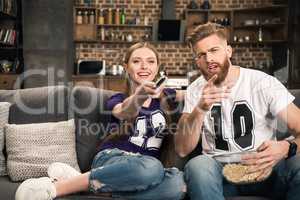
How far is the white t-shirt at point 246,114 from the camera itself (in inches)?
70.8

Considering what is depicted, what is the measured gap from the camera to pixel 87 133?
2250 millimetres

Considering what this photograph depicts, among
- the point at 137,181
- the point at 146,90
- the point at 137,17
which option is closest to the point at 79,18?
the point at 137,17

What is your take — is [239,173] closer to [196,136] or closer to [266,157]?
[266,157]

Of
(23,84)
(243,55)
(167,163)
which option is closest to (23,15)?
(23,84)

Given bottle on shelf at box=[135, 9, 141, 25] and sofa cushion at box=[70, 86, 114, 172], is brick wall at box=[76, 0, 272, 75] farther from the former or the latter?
sofa cushion at box=[70, 86, 114, 172]

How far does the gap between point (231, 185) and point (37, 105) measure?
1.24m

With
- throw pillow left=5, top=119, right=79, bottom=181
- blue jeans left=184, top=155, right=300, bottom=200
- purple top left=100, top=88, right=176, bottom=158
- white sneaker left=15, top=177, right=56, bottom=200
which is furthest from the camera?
throw pillow left=5, top=119, right=79, bottom=181

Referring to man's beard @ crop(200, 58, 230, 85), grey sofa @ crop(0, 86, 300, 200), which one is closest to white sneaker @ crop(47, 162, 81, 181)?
grey sofa @ crop(0, 86, 300, 200)

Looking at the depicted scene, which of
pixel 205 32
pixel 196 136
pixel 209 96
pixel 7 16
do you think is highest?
pixel 7 16

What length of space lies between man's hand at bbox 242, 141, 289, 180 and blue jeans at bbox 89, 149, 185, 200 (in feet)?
1.05

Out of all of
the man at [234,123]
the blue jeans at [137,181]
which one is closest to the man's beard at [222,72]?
the man at [234,123]

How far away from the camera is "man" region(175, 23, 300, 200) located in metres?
1.64

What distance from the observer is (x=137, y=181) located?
1.67 metres

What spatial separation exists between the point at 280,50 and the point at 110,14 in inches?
120
